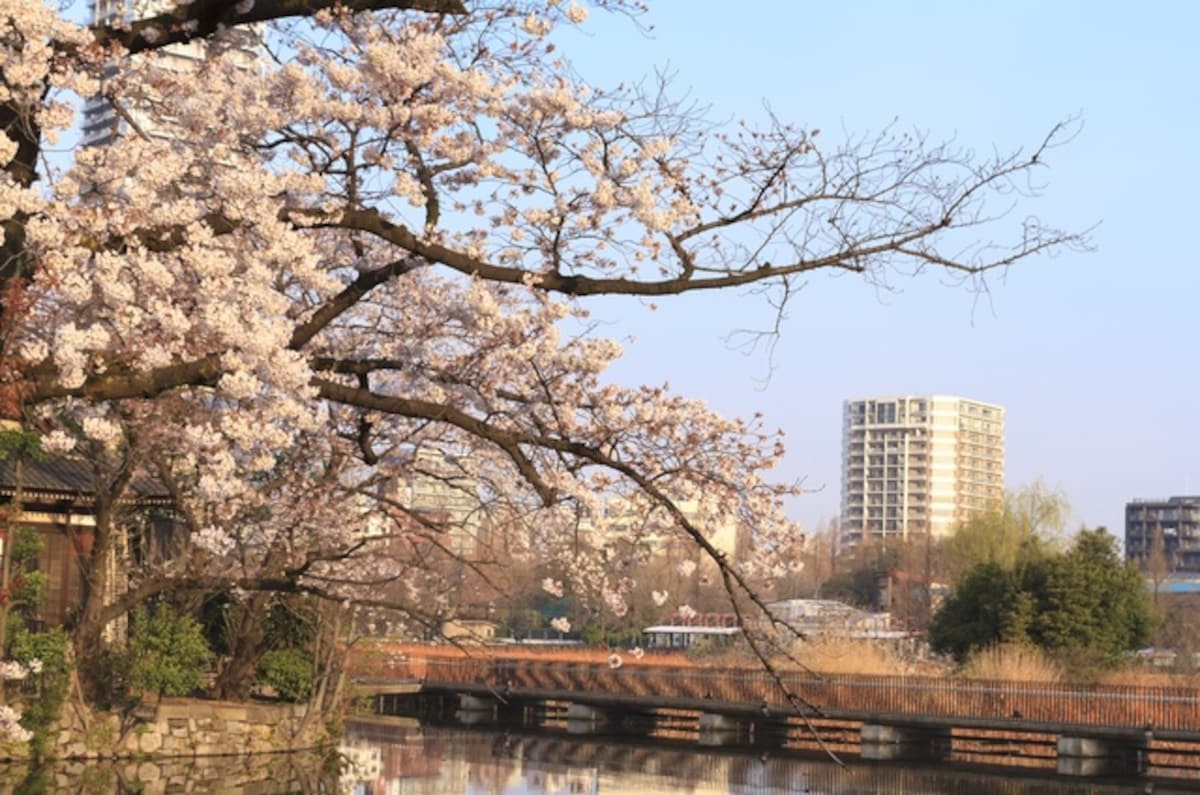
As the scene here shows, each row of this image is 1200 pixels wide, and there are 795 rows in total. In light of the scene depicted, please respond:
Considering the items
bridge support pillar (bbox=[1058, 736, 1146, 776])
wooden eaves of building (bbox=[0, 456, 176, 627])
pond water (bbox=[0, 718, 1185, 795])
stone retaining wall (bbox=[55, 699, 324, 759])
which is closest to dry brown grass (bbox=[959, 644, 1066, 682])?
bridge support pillar (bbox=[1058, 736, 1146, 776])

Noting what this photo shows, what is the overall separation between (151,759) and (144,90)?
12.2 m

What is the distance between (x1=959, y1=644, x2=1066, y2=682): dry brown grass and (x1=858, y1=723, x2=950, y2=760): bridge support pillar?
136 cm

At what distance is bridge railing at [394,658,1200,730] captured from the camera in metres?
26.0

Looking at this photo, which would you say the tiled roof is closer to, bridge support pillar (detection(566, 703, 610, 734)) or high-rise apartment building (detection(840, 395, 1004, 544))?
bridge support pillar (detection(566, 703, 610, 734))

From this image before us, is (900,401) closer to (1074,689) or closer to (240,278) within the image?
(1074,689)

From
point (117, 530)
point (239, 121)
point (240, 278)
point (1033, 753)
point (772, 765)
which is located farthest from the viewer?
point (1033, 753)

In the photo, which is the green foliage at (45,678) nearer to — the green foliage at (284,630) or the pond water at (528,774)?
the pond water at (528,774)

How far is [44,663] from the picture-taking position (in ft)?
63.0

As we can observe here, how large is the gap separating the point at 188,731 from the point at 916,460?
15111 cm

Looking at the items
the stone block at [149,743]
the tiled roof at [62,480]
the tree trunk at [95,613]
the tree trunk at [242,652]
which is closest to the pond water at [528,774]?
the stone block at [149,743]

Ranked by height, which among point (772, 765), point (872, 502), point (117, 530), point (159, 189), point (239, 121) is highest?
point (872, 502)

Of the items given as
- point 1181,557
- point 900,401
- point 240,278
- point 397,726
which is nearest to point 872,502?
point 900,401

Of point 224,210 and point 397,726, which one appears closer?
point 224,210

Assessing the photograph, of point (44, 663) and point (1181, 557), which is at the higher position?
point (1181, 557)
